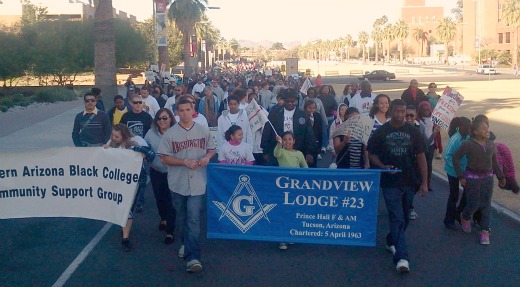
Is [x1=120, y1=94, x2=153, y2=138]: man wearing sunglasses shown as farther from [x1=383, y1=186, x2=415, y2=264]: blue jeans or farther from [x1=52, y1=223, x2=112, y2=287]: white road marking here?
[x1=383, y1=186, x2=415, y2=264]: blue jeans

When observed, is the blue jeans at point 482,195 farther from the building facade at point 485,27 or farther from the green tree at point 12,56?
the building facade at point 485,27

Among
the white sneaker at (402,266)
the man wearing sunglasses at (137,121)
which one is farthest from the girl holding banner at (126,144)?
the white sneaker at (402,266)

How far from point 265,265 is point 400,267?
1434 mm

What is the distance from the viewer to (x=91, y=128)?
1027cm

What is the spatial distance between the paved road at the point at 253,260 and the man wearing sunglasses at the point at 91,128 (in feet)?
4.31

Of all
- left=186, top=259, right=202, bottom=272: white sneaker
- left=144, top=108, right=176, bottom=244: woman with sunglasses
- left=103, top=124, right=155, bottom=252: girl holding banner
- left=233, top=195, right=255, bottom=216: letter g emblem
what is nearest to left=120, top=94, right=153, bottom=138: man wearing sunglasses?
left=144, top=108, right=176, bottom=244: woman with sunglasses

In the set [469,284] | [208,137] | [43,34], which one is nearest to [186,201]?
[208,137]

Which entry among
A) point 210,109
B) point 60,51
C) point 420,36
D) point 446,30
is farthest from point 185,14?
point 420,36

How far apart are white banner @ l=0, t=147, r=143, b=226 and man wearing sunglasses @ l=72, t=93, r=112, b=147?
2.21 metres

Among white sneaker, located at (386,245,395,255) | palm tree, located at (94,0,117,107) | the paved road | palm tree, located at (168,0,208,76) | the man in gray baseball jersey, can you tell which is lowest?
the paved road

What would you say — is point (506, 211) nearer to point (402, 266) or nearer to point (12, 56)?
point (402, 266)

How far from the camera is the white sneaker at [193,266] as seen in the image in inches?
278

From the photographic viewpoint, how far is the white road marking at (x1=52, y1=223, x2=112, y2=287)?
6957 millimetres

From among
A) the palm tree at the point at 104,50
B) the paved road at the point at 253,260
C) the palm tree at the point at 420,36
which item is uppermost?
the palm tree at the point at 420,36
